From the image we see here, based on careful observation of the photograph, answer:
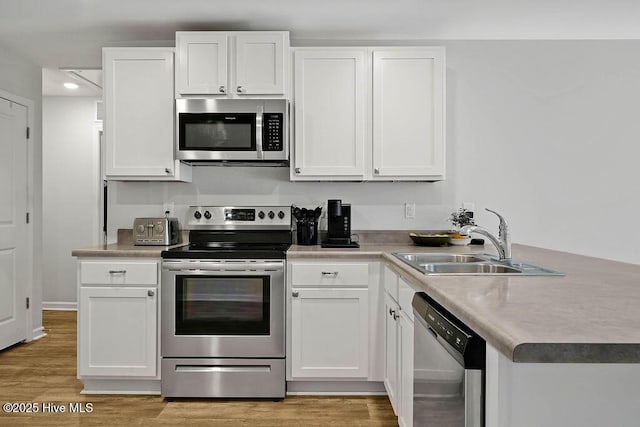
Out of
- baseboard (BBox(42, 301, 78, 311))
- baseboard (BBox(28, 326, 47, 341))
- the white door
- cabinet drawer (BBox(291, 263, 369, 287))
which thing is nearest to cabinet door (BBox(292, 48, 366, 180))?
cabinet drawer (BBox(291, 263, 369, 287))

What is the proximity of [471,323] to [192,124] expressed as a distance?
92.2 inches

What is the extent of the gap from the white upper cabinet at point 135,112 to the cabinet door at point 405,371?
1.85 m

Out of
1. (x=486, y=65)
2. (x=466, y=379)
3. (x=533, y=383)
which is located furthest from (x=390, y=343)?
(x=486, y=65)

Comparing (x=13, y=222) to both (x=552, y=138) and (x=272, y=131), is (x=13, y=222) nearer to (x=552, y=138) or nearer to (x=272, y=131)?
(x=272, y=131)

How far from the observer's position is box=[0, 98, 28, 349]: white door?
3492mm

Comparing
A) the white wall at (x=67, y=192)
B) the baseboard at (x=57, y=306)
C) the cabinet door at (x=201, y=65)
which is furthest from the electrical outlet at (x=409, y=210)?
the baseboard at (x=57, y=306)

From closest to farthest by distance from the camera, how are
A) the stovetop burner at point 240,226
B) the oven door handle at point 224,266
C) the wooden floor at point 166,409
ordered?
the wooden floor at point 166,409 < the oven door handle at point 224,266 < the stovetop burner at point 240,226

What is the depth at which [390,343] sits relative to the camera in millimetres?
2432

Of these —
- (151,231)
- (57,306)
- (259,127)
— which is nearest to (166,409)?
(151,231)

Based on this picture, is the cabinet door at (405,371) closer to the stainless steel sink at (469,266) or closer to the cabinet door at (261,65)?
the stainless steel sink at (469,266)

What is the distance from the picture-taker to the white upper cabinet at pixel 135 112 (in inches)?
115

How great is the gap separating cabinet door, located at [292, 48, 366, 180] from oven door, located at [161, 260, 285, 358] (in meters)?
0.79

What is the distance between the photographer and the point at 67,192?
4.88 metres

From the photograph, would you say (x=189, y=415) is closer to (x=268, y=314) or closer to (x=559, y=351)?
(x=268, y=314)
